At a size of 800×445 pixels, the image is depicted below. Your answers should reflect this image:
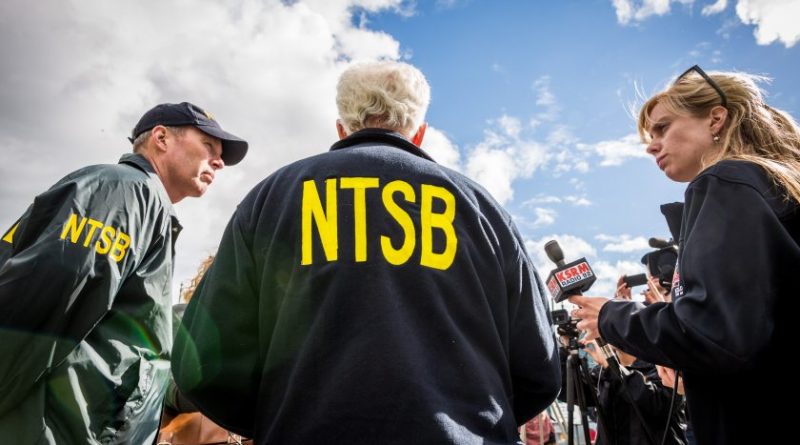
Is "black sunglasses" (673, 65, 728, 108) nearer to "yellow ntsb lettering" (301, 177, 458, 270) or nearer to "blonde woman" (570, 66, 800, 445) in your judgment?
"blonde woman" (570, 66, 800, 445)

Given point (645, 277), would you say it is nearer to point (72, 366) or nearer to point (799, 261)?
point (799, 261)

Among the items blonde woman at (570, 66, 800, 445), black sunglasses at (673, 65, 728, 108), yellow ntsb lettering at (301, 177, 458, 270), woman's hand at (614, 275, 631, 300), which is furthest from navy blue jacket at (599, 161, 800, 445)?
woman's hand at (614, 275, 631, 300)

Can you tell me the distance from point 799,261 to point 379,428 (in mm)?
1373

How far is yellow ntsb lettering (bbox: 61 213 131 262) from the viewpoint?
1.72 meters

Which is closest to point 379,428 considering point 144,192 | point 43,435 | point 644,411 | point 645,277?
point 43,435

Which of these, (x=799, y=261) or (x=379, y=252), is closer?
(x=379, y=252)

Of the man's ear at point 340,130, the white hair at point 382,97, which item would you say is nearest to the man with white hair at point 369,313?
the white hair at point 382,97

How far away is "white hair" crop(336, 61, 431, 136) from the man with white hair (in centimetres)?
14

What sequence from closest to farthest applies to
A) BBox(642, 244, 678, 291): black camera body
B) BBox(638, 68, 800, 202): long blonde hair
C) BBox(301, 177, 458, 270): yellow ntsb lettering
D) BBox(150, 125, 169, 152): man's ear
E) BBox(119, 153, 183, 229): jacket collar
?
BBox(301, 177, 458, 270): yellow ntsb lettering, BBox(638, 68, 800, 202): long blonde hair, BBox(119, 153, 183, 229): jacket collar, BBox(150, 125, 169, 152): man's ear, BBox(642, 244, 678, 291): black camera body

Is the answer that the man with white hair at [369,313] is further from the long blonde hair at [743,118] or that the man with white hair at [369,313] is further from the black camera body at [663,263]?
the black camera body at [663,263]

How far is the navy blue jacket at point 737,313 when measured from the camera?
1.36 metres

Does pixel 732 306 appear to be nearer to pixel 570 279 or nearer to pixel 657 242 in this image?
pixel 570 279

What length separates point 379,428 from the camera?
105cm

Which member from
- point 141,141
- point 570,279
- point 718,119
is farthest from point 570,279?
point 141,141
